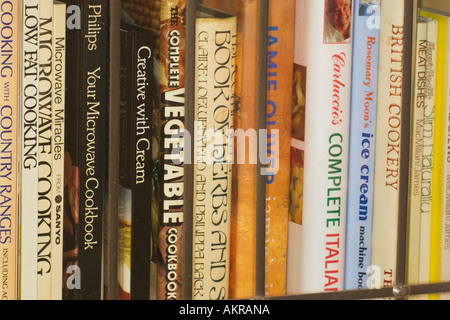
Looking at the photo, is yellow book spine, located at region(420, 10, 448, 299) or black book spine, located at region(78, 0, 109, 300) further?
yellow book spine, located at region(420, 10, 448, 299)

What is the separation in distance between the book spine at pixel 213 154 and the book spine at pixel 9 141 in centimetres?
20

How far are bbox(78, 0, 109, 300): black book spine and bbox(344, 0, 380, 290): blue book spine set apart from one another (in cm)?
29

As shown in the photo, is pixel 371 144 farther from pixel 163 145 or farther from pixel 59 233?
pixel 59 233

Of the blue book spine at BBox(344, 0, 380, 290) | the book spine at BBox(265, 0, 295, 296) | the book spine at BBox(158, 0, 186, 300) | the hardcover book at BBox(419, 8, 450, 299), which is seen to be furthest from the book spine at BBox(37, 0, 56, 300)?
the hardcover book at BBox(419, 8, 450, 299)

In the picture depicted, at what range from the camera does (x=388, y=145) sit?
792mm

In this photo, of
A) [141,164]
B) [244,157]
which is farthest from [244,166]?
[141,164]

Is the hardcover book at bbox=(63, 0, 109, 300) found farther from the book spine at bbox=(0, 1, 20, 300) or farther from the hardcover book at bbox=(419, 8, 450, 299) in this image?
the hardcover book at bbox=(419, 8, 450, 299)

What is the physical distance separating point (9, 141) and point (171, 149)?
0.59 ft

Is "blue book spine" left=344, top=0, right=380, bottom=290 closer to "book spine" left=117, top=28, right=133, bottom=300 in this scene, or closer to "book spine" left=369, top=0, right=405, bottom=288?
"book spine" left=369, top=0, right=405, bottom=288

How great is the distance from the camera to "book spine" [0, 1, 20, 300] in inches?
27.2

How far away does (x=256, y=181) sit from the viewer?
0.76 m
